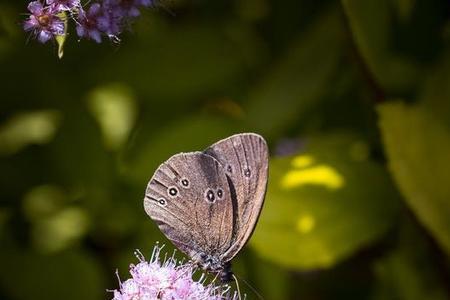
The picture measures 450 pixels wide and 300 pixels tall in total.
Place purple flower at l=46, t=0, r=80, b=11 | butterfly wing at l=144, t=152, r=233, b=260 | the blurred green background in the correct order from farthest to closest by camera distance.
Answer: the blurred green background < butterfly wing at l=144, t=152, r=233, b=260 < purple flower at l=46, t=0, r=80, b=11

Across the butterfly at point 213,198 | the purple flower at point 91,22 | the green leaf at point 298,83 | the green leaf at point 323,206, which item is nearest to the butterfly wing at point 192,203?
the butterfly at point 213,198

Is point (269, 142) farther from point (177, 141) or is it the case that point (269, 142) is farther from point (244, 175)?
point (244, 175)

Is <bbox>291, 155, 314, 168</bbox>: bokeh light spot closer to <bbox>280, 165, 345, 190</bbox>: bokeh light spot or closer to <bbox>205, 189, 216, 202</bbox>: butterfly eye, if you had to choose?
<bbox>280, 165, 345, 190</bbox>: bokeh light spot

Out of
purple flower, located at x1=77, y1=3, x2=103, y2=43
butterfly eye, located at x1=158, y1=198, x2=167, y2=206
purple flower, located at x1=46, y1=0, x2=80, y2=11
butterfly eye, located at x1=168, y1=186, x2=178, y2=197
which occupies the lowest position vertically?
butterfly eye, located at x1=158, y1=198, x2=167, y2=206

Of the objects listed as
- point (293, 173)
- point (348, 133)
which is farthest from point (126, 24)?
point (348, 133)

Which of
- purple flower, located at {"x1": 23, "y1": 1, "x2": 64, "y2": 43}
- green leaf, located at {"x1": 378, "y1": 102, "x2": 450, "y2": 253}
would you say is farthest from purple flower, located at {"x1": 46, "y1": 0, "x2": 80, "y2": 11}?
green leaf, located at {"x1": 378, "y1": 102, "x2": 450, "y2": 253}

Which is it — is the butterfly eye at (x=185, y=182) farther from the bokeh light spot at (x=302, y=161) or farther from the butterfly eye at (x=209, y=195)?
the bokeh light spot at (x=302, y=161)

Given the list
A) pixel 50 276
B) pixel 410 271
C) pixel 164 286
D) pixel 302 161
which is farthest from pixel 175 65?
pixel 164 286
